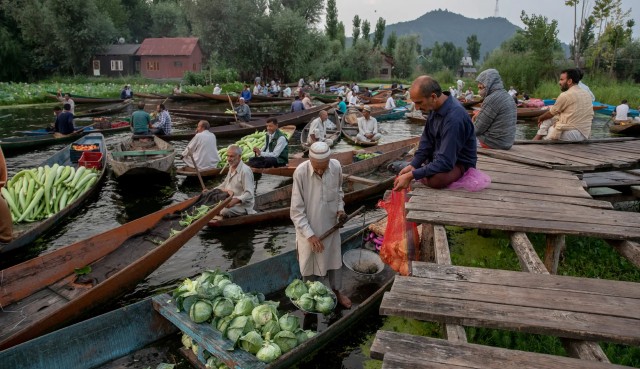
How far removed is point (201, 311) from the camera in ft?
13.0

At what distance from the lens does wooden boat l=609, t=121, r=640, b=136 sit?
18.7m

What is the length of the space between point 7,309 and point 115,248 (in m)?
1.54

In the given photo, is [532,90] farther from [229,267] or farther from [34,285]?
[34,285]

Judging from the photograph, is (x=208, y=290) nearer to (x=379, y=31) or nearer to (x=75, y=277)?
(x=75, y=277)

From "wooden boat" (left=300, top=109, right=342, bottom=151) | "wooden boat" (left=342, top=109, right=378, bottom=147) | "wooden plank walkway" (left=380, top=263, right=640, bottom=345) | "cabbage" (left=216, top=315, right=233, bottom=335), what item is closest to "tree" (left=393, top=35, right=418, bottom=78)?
"wooden boat" (left=342, top=109, right=378, bottom=147)

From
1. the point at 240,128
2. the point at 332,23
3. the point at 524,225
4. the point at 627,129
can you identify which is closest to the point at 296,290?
the point at 524,225

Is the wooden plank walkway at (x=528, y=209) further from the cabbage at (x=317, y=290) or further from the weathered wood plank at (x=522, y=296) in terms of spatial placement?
the cabbage at (x=317, y=290)

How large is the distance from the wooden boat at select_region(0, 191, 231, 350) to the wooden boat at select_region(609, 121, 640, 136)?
765 inches

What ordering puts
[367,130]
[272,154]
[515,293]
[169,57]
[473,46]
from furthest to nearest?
[473,46] → [169,57] → [367,130] → [272,154] → [515,293]

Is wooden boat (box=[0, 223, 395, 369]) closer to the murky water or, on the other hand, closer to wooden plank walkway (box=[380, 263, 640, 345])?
the murky water

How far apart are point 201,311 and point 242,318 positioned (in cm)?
42

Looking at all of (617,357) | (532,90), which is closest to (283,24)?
(532,90)

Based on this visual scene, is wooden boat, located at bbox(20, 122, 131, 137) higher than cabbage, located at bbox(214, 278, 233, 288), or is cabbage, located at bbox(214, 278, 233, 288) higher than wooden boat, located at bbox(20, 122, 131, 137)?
wooden boat, located at bbox(20, 122, 131, 137)

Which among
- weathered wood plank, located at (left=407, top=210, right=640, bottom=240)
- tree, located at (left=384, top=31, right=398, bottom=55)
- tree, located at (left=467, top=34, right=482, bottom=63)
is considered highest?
tree, located at (left=467, top=34, right=482, bottom=63)
